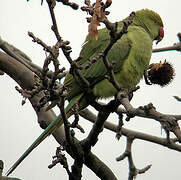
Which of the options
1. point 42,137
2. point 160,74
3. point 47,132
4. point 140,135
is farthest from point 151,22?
point 42,137

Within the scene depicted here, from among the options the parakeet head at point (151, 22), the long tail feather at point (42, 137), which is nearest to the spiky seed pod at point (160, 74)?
the parakeet head at point (151, 22)

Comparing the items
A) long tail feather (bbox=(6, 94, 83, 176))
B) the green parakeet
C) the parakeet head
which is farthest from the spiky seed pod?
long tail feather (bbox=(6, 94, 83, 176))

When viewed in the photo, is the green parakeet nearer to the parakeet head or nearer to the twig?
the twig

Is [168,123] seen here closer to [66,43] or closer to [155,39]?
[66,43]

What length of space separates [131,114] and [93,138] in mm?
1139

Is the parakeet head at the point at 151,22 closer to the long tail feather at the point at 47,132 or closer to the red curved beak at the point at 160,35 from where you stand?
the red curved beak at the point at 160,35

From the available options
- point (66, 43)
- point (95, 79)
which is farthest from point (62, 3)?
point (95, 79)

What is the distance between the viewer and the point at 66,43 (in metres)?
2.80

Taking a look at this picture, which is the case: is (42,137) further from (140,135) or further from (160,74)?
(160,74)

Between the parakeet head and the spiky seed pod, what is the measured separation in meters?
0.71

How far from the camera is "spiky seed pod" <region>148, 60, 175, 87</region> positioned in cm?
506

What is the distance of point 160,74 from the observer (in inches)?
202

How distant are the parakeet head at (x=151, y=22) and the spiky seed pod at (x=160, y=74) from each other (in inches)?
28.1

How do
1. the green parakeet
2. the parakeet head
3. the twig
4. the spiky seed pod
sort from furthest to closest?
the parakeet head → the spiky seed pod → the green parakeet → the twig
